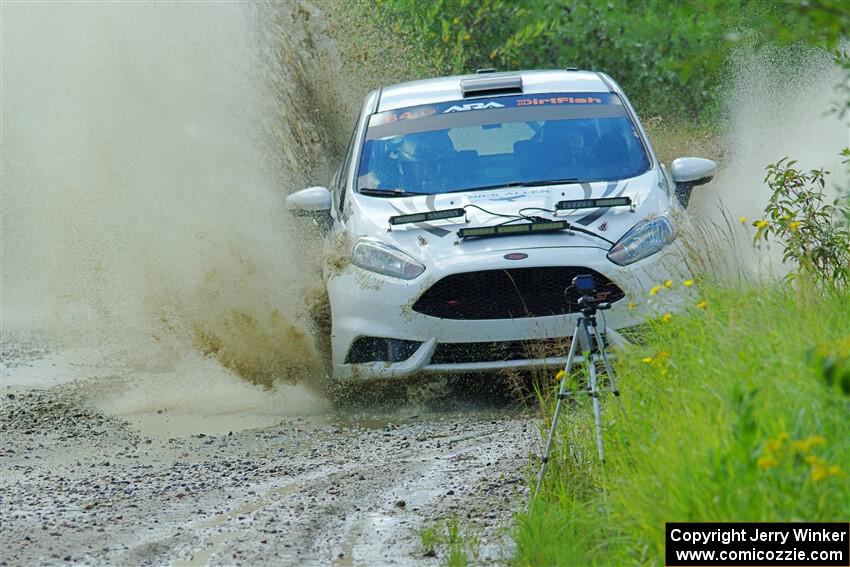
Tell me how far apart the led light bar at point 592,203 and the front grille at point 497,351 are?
809 millimetres

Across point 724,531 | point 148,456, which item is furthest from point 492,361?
point 724,531

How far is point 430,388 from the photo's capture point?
8383 mm

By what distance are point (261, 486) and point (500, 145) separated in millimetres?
3334

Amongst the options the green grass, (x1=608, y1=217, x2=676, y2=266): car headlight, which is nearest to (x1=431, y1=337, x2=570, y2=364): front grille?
(x1=608, y1=217, x2=676, y2=266): car headlight

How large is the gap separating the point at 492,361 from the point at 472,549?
2.83m

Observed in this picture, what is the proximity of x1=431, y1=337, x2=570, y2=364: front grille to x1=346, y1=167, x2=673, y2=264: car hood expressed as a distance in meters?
0.49

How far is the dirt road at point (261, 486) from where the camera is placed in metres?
5.50

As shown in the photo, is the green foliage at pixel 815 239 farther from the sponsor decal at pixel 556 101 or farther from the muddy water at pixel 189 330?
the sponsor decal at pixel 556 101

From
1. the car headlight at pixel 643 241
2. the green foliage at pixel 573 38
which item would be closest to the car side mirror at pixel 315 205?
the car headlight at pixel 643 241

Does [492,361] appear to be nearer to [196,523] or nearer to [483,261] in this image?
[483,261]

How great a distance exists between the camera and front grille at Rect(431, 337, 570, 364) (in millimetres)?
7855

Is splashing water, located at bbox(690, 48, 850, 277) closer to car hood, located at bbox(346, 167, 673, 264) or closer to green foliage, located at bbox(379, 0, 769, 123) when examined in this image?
green foliage, located at bbox(379, 0, 769, 123)

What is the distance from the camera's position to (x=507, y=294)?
26.0 ft

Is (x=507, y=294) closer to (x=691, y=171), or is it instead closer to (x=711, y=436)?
(x=691, y=171)
